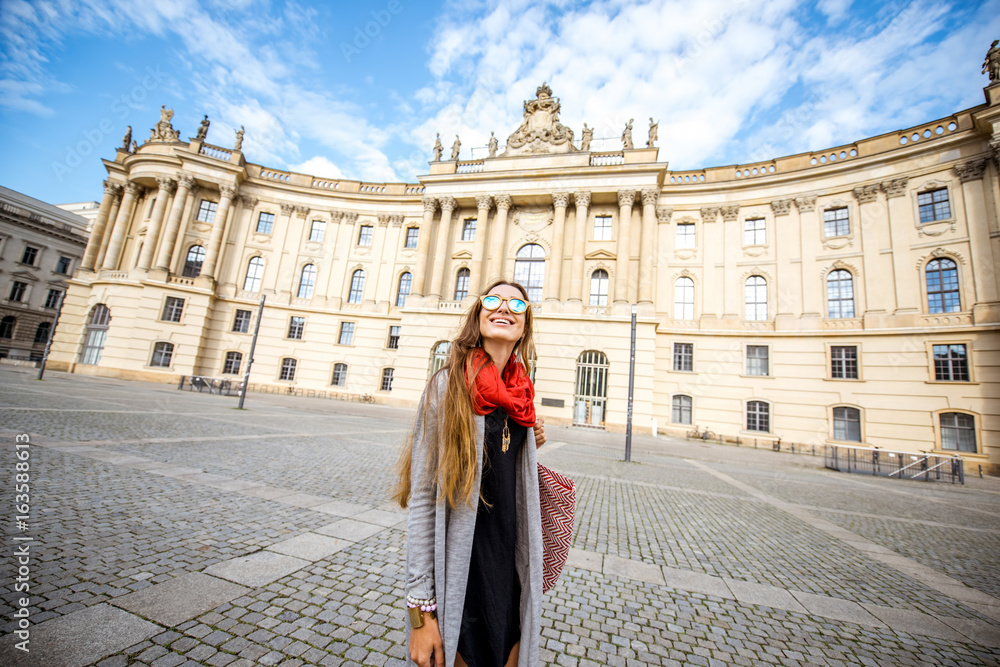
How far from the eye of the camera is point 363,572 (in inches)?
131

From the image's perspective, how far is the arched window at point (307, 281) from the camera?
1169 inches

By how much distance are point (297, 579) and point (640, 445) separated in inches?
624

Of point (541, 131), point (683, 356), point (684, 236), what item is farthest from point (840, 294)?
point (541, 131)

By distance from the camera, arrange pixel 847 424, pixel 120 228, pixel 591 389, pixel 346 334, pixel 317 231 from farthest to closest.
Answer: pixel 317 231 → pixel 346 334 → pixel 120 228 → pixel 591 389 → pixel 847 424

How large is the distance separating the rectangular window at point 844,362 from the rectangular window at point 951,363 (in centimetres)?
277

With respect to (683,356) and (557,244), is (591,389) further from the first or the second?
(557,244)

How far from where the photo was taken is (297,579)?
3.07 m

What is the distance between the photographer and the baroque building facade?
1859 centimetres

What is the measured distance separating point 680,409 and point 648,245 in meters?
9.79

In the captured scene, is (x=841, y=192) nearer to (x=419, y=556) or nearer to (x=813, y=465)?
(x=813, y=465)

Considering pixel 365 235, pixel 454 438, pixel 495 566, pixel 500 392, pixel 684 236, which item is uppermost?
pixel 365 235

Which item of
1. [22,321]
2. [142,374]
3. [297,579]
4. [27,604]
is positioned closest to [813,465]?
[297,579]

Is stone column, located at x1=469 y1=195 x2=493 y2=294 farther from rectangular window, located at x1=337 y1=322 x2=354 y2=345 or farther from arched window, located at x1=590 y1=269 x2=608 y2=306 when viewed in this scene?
rectangular window, located at x1=337 y1=322 x2=354 y2=345

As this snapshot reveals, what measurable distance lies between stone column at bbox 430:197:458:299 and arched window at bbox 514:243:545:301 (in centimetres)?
481
